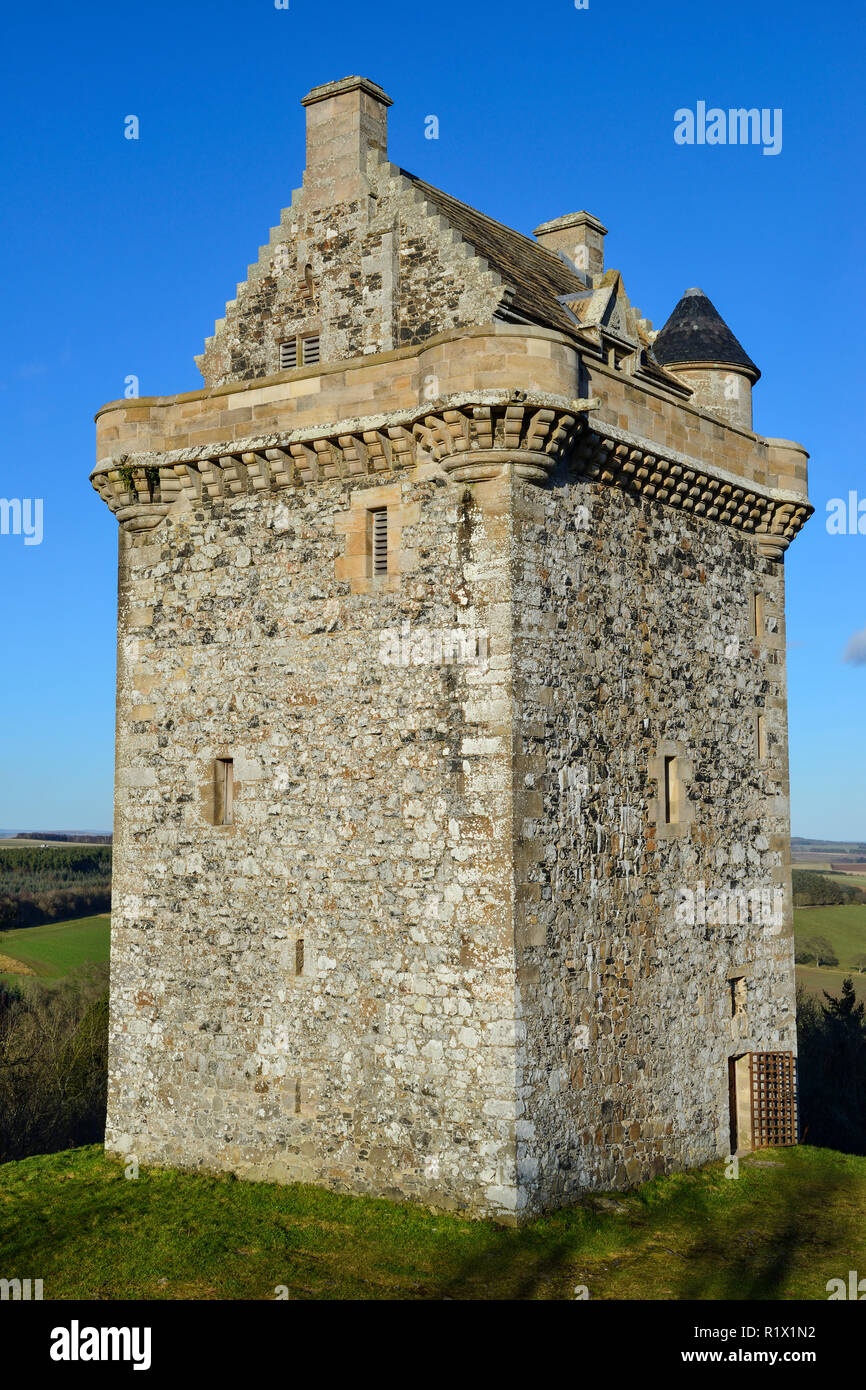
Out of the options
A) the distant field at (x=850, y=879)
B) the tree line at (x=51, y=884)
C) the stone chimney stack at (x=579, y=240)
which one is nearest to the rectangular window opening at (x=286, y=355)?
the stone chimney stack at (x=579, y=240)

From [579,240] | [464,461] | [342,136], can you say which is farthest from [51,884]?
[464,461]

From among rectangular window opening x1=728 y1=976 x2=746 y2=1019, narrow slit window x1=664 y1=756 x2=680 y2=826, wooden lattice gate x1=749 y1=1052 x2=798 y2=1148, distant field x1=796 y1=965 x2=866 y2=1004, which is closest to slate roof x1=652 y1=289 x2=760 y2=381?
narrow slit window x1=664 y1=756 x2=680 y2=826

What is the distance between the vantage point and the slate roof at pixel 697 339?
63.6ft

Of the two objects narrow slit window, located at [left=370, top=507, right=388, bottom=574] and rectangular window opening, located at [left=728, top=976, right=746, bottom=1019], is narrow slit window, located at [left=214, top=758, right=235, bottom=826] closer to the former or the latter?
narrow slit window, located at [left=370, top=507, right=388, bottom=574]

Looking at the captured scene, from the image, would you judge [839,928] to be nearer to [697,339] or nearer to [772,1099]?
[772,1099]

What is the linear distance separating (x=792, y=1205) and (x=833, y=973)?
6123cm

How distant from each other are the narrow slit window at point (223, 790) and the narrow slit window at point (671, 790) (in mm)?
5434

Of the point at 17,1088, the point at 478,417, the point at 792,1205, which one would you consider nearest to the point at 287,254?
the point at 478,417

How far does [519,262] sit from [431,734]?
285 inches

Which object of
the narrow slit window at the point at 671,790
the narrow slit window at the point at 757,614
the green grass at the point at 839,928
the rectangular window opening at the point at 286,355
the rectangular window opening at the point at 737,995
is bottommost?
the green grass at the point at 839,928

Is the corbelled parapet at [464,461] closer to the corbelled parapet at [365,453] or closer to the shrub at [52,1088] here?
the corbelled parapet at [365,453]

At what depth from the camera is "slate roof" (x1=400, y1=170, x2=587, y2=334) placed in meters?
15.8

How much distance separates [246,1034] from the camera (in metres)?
15.5

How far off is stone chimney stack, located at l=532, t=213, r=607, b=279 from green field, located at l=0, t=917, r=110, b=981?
36.9m
